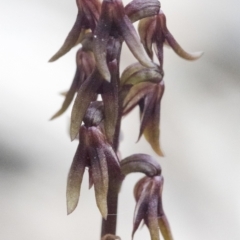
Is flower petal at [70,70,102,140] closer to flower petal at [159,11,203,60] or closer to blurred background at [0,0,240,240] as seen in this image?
flower petal at [159,11,203,60]

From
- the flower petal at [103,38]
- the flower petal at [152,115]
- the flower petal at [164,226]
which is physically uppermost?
the flower petal at [103,38]

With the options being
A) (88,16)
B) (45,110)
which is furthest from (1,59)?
(88,16)

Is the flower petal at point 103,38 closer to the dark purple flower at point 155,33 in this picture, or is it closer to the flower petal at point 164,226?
the dark purple flower at point 155,33

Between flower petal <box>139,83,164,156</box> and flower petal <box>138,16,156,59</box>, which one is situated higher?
flower petal <box>138,16,156,59</box>

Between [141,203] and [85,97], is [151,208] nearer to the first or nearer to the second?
[141,203]

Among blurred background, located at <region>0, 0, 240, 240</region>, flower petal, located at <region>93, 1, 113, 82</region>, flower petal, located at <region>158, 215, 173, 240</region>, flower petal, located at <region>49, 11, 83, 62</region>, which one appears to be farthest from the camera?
blurred background, located at <region>0, 0, 240, 240</region>

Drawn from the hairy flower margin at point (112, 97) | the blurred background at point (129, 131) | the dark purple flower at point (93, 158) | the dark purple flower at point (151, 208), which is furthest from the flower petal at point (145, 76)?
the blurred background at point (129, 131)

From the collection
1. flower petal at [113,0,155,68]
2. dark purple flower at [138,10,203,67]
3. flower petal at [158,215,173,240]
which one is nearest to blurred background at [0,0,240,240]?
flower petal at [158,215,173,240]
